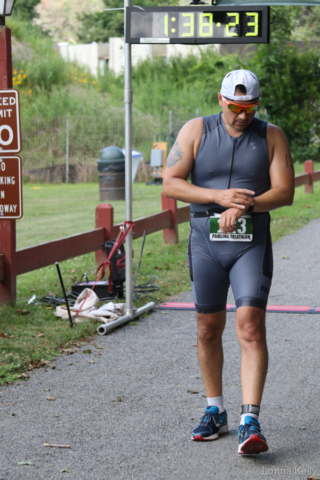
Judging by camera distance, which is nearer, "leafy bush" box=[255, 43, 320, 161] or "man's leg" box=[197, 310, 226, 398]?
"man's leg" box=[197, 310, 226, 398]

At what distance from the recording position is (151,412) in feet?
14.1

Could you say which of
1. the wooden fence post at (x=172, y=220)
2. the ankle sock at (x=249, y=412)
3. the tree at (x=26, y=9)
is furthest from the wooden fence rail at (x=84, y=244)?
the tree at (x=26, y=9)

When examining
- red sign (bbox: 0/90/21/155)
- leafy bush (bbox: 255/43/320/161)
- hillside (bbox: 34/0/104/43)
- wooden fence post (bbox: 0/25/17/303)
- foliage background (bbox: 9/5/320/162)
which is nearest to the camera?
red sign (bbox: 0/90/21/155)

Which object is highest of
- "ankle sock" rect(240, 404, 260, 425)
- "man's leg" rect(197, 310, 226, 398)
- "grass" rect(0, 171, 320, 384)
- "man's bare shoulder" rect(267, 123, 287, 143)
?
"man's bare shoulder" rect(267, 123, 287, 143)

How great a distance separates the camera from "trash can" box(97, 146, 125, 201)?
17453 millimetres

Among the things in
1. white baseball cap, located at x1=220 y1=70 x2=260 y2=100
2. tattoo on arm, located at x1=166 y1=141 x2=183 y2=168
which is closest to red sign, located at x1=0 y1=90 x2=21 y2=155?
tattoo on arm, located at x1=166 y1=141 x2=183 y2=168

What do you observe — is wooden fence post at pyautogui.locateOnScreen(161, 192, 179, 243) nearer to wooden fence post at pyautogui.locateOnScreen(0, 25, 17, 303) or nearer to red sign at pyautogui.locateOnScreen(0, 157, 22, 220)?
wooden fence post at pyautogui.locateOnScreen(0, 25, 17, 303)

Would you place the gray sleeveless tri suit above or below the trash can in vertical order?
above

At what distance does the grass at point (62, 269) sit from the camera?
5.64 metres

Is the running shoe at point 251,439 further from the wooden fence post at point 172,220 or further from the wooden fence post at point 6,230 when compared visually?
the wooden fence post at point 172,220

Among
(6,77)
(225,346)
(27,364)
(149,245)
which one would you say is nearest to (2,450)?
(27,364)

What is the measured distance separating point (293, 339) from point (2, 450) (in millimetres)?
3074

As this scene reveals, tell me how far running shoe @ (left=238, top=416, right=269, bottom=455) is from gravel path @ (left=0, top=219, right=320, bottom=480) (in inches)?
3.7

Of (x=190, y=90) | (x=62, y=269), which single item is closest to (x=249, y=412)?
(x=62, y=269)
